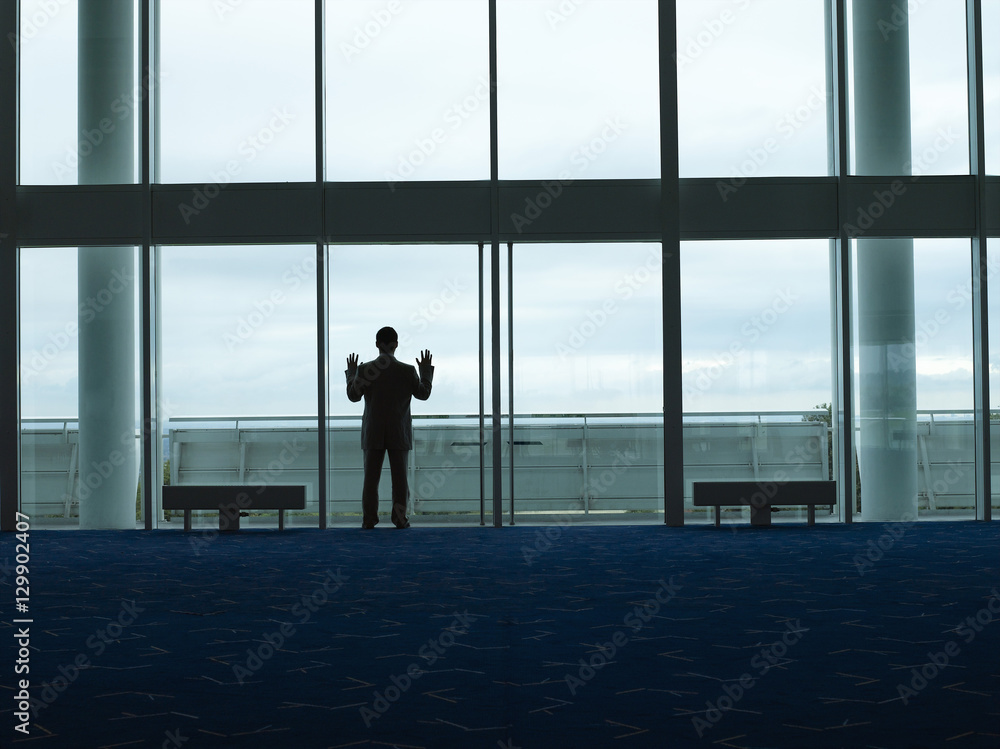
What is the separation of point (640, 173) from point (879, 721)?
7.05 m

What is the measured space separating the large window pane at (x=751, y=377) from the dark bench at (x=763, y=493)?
16.0 inches

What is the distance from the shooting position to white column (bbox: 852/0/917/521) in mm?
9320

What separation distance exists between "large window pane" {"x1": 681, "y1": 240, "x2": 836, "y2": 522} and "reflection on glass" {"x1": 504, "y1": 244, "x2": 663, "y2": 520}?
1.03 ft

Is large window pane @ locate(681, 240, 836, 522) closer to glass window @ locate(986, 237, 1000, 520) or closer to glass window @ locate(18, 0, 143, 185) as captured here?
glass window @ locate(986, 237, 1000, 520)

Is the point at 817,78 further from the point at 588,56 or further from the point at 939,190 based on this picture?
the point at 588,56

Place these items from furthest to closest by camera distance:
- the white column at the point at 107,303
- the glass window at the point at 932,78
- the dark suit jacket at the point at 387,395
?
1. the glass window at the point at 932,78
2. the white column at the point at 107,303
3. the dark suit jacket at the point at 387,395

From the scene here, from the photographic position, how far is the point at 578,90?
959cm

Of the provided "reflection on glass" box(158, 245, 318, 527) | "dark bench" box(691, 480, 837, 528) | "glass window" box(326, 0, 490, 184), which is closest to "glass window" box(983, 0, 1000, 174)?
"dark bench" box(691, 480, 837, 528)

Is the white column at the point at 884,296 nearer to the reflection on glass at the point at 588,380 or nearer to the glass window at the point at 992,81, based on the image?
the glass window at the point at 992,81

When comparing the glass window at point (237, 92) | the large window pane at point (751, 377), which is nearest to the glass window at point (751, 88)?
the large window pane at point (751, 377)

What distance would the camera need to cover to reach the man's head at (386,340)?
9.04m

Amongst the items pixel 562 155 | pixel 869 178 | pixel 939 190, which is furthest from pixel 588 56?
pixel 939 190

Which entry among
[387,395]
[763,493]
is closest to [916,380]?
[763,493]

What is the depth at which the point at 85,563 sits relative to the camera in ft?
22.5
